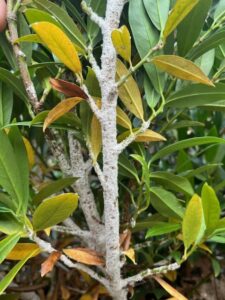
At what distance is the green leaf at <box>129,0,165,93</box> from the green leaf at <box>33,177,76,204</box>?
17cm

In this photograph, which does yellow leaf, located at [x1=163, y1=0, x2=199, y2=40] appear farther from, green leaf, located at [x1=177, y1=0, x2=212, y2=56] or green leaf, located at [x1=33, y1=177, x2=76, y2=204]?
green leaf, located at [x1=33, y1=177, x2=76, y2=204]

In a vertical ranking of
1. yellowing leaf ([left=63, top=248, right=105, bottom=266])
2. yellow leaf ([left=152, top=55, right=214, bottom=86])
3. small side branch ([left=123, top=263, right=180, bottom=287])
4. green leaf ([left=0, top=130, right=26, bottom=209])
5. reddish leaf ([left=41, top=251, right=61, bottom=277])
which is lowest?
small side branch ([left=123, top=263, right=180, bottom=287])

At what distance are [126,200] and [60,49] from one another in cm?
34

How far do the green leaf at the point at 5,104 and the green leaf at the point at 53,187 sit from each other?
111 mm

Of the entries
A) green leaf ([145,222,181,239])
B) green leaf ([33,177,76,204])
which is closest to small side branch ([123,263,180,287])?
green leaf ([145,222,181,239])

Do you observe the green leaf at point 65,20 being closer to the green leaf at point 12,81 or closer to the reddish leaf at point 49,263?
the green leaf at point 12,81

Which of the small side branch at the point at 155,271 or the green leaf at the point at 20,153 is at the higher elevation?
the green leaf at the point at 20,153

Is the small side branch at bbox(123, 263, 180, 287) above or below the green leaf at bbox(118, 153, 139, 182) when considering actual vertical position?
below

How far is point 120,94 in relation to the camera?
0.58m

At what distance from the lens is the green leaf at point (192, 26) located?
1.85ft

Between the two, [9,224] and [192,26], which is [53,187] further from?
[192,26]

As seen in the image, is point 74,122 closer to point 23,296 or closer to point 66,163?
point 66,163

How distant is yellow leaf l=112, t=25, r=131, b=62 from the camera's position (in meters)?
0.47

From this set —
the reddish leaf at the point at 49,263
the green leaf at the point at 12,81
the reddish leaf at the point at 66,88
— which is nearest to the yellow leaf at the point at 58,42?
the reddish leaf at the point at 66,88
